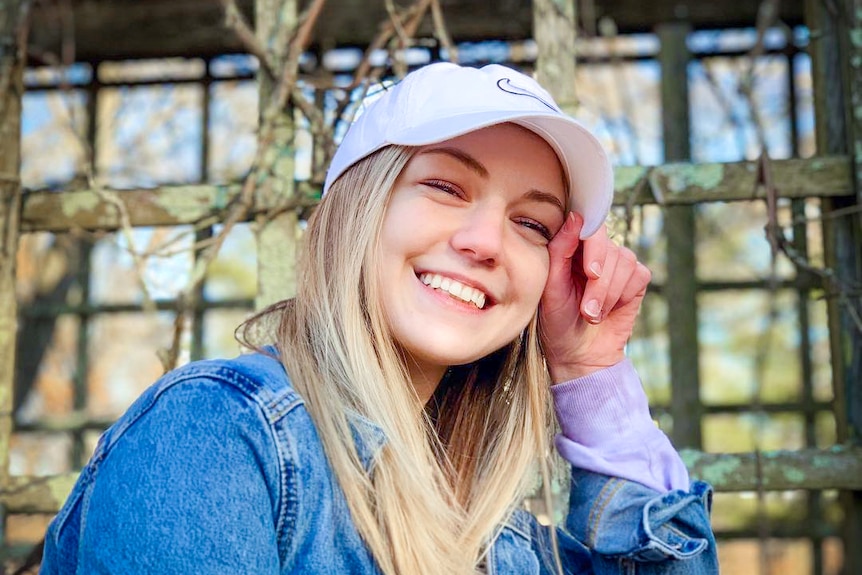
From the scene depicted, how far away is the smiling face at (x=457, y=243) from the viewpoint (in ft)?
4.40

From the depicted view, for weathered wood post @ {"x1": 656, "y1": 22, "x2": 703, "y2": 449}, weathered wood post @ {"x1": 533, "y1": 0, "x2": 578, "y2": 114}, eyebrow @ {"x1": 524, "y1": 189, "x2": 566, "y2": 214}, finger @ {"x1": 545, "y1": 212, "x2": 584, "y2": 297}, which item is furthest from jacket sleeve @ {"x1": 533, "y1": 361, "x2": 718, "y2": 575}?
weathered wood post @ {"x1": 656, "y1": 22, "x2": 703, "y2": 449}

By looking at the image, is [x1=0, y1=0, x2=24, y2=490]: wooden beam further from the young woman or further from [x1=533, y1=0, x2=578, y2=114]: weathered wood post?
[x1=533, y1=0, x2=578, y2=114]: weathered wood post

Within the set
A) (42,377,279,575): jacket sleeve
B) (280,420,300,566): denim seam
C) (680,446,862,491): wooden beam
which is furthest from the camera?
(680,446,862,491): wooden beam

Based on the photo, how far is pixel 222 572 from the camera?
1.03 metres

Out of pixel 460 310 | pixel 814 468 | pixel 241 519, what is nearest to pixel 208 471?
pixel 241 519

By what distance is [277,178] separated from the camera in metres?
2.21

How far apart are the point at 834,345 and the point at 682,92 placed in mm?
2059

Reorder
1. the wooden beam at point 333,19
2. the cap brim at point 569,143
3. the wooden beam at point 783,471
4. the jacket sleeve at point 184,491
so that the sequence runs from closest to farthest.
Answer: the jacket sleeve at point 184,491
the cap brim at point 569,143
the wooden beam at point 783,471
the wooden beam at point 333,19

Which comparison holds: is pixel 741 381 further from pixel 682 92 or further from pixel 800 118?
pixel 682 92

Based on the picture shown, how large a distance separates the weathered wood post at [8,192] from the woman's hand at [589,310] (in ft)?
4.14

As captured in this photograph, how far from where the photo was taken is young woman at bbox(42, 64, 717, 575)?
1.06 meters

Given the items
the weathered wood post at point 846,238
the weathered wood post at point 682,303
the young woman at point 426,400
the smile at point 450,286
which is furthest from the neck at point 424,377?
the weathered wood post at point 682,303

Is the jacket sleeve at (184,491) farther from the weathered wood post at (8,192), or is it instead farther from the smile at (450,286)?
the weathered wood post at (8,192)

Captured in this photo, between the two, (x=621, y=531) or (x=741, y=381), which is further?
(x=741, y=381)
